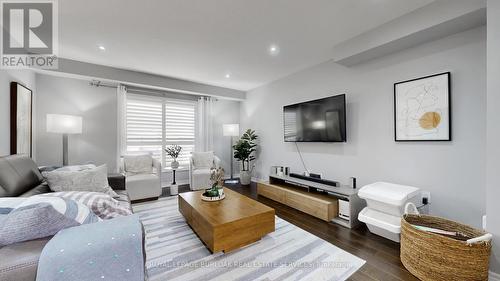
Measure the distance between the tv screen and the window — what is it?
2.48m

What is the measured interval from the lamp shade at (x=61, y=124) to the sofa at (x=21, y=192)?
Answer: 1.18 metres

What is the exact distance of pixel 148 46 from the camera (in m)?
2.82

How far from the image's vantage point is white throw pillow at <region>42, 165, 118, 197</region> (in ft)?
6.28

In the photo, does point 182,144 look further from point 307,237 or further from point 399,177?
point 399,177

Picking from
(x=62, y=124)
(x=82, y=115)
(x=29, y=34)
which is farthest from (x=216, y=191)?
(x=82, y=115)

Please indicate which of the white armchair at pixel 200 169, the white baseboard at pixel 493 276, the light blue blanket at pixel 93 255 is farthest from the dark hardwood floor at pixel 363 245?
the white armchair at pixel 200 169

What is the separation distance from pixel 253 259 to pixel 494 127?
2.21 metres

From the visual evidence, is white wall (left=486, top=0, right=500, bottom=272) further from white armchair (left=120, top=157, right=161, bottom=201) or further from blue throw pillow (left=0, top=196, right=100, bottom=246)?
white armchair (left=120, top=157, right=161, bottom=201)

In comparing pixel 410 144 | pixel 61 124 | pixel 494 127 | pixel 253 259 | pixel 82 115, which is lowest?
pixel 253 259

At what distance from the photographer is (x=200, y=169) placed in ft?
14.5

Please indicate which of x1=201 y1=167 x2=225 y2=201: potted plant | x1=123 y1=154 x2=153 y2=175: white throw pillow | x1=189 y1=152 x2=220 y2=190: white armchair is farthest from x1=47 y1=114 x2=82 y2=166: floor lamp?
x1=201 y1=167 x2=225 y2=201: potted plant

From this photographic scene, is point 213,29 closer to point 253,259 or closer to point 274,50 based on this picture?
point 274,50

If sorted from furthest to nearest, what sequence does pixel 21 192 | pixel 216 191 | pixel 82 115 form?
pixel 82 115
pixel 216 191
pixel 21 192

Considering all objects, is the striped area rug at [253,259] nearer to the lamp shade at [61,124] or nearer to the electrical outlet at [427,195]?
the electrical outlet at [427,195]
